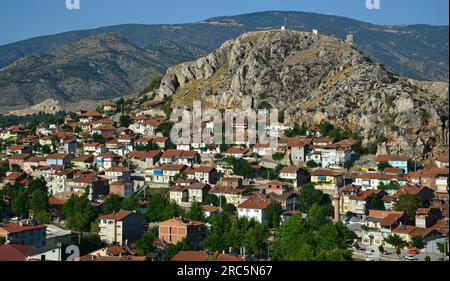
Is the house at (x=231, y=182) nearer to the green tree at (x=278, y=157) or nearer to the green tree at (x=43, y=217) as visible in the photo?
the green tree at (x=278, y=157)

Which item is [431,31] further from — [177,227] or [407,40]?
[177,227]

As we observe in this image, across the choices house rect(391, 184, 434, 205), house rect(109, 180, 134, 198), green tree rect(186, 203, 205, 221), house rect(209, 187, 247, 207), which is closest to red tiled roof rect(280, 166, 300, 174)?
house rect(209, 187, 247, 207)

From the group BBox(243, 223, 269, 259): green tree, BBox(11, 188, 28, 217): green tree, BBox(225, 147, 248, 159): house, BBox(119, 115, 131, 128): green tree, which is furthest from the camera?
BBox(119, 115, 131, 128): green tree

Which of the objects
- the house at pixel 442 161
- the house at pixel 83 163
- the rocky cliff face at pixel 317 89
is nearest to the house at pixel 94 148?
the house at pixel 83 163

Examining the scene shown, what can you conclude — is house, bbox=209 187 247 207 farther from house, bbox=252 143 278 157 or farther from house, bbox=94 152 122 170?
A: house, bbox=94 152 122 170

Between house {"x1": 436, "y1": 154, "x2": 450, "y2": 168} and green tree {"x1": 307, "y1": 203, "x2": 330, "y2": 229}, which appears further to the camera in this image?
house {"x1": 436, "y1": 154, "x2": 450, "y2": 168}

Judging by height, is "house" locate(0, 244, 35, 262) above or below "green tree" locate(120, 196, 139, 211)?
above
